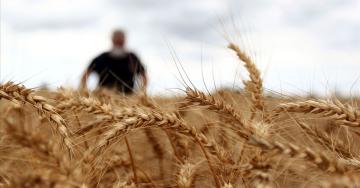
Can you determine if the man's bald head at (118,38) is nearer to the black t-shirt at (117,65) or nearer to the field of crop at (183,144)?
the black t-shirt at (117,65)

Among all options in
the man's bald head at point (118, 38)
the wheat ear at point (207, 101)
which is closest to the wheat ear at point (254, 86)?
the wheat ear at point (207, 101)

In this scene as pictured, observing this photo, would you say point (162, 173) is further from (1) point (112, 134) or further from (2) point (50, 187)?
(2) point (50, 187)

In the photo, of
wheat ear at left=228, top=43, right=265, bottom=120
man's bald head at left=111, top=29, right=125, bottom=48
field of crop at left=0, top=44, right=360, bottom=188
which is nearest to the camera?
field of crop at left=0, top=44, right=360, bottom=188

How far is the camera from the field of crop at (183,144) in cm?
97

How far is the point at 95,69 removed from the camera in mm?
6039

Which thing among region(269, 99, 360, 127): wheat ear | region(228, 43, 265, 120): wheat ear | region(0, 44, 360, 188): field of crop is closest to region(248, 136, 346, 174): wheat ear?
region(0, 44, 360, 188): field of crop

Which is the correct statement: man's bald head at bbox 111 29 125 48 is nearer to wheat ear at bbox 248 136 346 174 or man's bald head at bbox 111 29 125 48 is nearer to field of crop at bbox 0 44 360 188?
field of crop at bbox 0 44 360 188

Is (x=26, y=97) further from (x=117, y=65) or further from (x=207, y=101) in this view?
(x=117, y=65)

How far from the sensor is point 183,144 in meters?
2.27

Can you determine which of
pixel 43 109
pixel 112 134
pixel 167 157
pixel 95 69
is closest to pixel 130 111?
pixel 112 134

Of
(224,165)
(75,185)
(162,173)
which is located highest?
(75,185)

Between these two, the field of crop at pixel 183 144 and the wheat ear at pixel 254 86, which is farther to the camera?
the wheat ear at pixel 254 86

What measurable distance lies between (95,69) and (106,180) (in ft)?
12.8

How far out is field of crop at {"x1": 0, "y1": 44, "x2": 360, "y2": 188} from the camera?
38.1 inches
